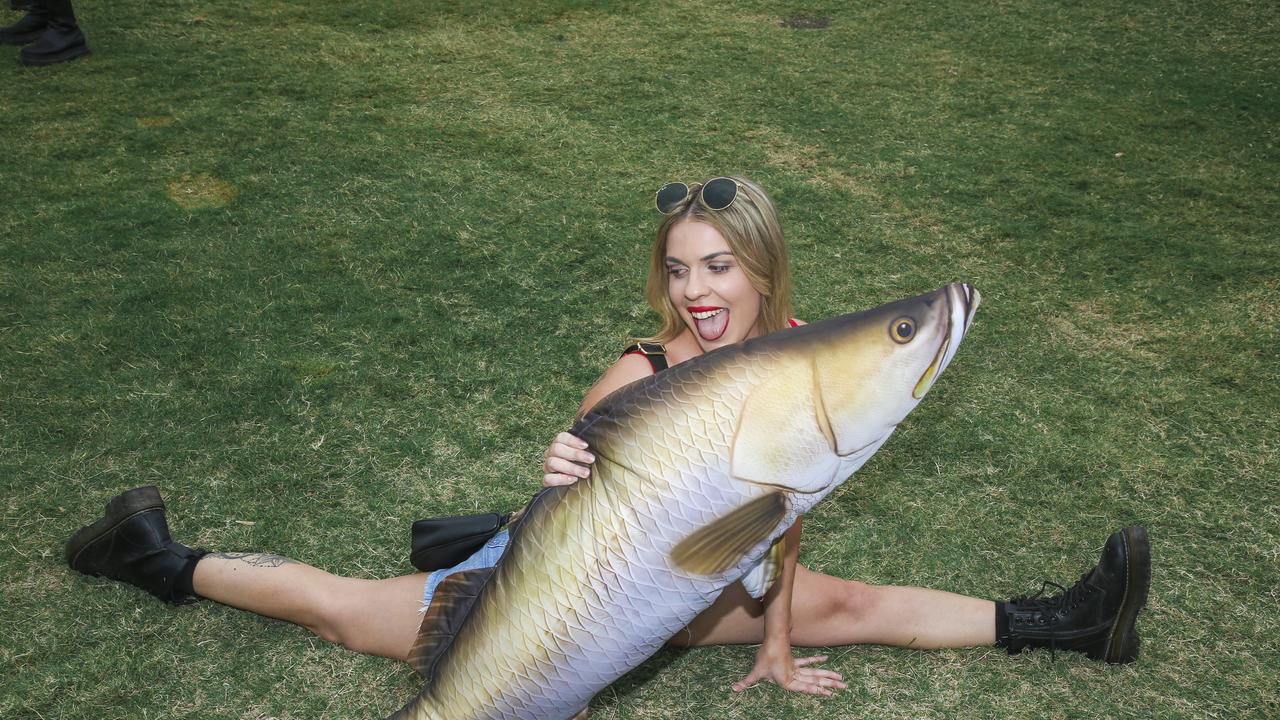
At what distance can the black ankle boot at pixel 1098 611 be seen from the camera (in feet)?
8.80

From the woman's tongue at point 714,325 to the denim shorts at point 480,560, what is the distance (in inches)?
28.9

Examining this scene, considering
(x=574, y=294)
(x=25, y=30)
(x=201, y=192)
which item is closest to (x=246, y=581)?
(x=574, y=294)

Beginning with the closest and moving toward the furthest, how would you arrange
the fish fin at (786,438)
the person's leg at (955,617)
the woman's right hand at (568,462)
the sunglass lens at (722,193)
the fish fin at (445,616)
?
the fish fin at (786,438), the woman's right hand at (568,462), the fish fin at (445,616), the sunglass lens at (722,193), the person's leg at (955,617)

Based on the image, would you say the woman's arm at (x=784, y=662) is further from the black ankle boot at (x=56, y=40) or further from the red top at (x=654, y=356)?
the black ankle boot at (x=56, y=40)

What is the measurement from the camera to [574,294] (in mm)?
4324

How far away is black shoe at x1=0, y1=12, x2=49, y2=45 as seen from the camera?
6633 millimetres

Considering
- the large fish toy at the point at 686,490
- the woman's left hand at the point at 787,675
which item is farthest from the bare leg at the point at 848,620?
the large fish toy at the point at 686,490

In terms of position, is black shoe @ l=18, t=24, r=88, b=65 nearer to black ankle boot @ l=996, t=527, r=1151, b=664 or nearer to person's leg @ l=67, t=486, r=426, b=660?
person's leg @ l=67, t=486, r=426, b=660

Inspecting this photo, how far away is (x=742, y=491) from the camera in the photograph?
1761 millimetres

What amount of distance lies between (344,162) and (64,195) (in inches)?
53.4

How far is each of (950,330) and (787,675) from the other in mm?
1242

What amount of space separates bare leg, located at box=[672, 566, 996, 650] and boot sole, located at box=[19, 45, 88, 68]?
237 inches

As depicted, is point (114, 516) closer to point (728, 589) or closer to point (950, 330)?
point (728, 589)

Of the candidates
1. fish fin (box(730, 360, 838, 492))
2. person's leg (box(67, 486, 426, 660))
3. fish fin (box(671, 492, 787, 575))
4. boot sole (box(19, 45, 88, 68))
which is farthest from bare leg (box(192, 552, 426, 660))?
boot sole (box(19, 45, 88, 68))
